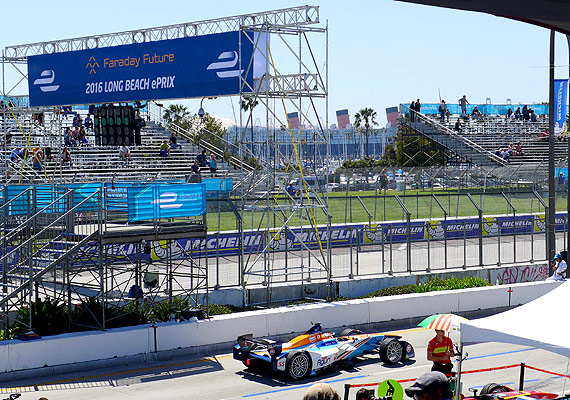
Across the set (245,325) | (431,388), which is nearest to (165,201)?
(245,325)

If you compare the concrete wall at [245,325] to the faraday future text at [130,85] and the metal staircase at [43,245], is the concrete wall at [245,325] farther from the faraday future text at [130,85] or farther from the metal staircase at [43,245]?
the faraday future text at [130,85]

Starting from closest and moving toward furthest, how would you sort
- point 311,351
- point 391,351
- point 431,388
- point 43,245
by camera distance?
point 431,388, point 311,351, point 391,351, point 43,245

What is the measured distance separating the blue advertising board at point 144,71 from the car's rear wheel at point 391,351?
7.91 metres

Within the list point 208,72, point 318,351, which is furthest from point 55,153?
point 318,351

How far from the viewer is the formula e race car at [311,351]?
15.3 m

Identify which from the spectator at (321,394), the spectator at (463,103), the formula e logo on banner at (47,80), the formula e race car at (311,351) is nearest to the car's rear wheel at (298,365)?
the formula e race car at (311,351)

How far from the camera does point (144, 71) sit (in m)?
25.8

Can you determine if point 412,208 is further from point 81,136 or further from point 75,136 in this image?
point 75,136

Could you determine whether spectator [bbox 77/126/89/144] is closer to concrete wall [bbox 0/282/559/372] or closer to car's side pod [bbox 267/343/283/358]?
concrete wall [bbox 0/282/559/372]

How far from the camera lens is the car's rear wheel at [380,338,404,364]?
16.4m

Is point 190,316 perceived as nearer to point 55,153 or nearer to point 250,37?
point 250,37

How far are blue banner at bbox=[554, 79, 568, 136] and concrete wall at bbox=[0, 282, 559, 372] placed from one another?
13.6 feet

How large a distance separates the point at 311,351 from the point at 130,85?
13.5 meters

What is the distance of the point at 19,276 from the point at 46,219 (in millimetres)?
2255
